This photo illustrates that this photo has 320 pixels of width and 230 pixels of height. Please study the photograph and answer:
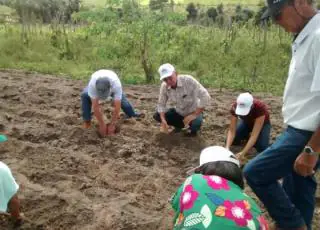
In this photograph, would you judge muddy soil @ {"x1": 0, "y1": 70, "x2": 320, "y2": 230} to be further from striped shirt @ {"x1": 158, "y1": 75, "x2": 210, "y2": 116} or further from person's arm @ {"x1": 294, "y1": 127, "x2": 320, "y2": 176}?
person's arm @ {"x1": 294, "y1": 127, "x2": 320, "y2": 176}

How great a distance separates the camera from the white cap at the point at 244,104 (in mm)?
4797

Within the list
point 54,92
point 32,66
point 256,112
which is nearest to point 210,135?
point 256,112

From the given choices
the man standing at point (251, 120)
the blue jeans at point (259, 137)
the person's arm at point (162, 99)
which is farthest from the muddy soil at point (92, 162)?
the man standing at point (251, 120)

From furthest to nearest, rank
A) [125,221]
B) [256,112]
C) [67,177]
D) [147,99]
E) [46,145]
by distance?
1. [147,99]
2. [46,145]
3. [256,112]
4. [67,177]
5. [125,221]

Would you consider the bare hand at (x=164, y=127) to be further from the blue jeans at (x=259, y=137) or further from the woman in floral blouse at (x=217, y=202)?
the woman in floral blouse at (x=217, y=202)

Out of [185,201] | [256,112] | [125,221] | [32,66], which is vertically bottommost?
[32,66]

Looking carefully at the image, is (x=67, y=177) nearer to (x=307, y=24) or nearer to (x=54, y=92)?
(x=307, y=24)

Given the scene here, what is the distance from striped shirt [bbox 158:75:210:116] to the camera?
19.0 ft

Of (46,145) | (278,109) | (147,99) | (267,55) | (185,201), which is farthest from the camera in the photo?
(267,55)

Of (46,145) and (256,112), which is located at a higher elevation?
(256,112)

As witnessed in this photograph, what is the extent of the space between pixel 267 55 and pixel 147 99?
481 centimetres

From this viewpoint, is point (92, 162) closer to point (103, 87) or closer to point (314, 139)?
point (103, 87)

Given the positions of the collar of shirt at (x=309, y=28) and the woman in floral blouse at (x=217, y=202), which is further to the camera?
the collar of shirt at (x=309, y=28)

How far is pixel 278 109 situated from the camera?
7656 mm
